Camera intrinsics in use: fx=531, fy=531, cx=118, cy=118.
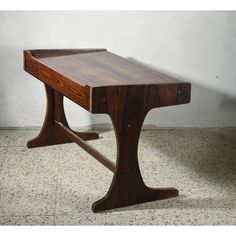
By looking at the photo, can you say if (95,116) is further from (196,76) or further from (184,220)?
(184,220)

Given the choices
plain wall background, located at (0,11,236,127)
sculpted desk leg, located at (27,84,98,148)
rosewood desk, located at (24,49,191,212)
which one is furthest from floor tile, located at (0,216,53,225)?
plain wall background, located at (0,11,236,127)

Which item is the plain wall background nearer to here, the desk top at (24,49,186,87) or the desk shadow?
the desk top at (24,49,186,87)

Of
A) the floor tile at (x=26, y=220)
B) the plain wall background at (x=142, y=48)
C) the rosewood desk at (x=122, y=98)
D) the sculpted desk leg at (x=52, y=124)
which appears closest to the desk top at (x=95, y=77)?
the rosewood desk at (x=122, y=98)

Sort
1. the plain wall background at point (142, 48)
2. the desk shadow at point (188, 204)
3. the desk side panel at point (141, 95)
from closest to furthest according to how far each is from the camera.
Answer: the desk side panel at point (141, 95) < the desk shadow at point (188, 204) < the plain wall background at point (142, 48)

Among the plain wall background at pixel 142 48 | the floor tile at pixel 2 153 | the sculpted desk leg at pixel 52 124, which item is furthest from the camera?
the plain wall background at pixel 142 48

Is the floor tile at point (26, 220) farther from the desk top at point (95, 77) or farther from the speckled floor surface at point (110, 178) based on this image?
the desk top at point (95, 77)

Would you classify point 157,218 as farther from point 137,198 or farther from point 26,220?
point 26,220

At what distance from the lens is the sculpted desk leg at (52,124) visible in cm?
330

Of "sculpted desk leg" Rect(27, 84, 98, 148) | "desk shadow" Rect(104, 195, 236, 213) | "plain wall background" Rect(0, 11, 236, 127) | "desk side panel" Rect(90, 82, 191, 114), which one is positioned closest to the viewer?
"desk side panel" Rect(90, 82, 191, 114)

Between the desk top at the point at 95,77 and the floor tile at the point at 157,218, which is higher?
the desk top at the point at 95,77

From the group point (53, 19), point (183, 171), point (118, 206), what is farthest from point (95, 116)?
point (118, 206)

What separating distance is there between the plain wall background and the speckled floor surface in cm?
14

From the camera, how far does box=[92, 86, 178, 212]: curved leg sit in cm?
231

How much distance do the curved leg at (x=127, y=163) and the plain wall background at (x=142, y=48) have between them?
1276 millimetres
